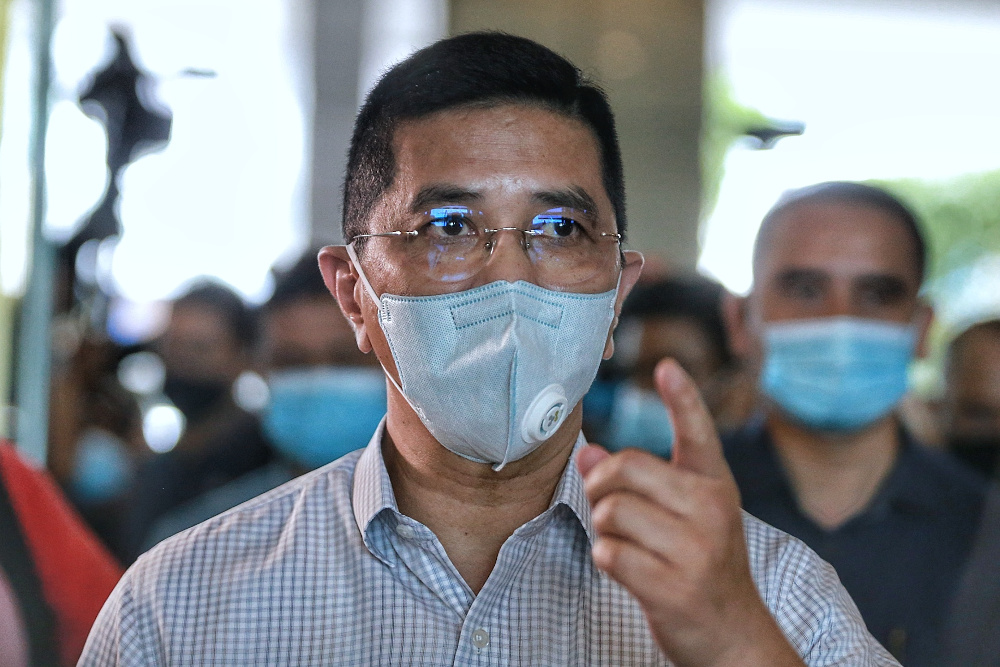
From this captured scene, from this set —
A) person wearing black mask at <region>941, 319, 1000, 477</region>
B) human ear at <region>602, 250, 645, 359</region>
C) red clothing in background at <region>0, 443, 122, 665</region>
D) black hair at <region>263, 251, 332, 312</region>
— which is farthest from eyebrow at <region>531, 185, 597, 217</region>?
person wearing black mask at <region>941, 319, 1000, 477</region>

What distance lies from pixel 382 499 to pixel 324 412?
82 centimetres

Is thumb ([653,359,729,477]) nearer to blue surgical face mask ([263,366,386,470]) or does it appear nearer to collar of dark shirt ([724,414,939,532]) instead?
collar of dark shirt ([724,414,939,532])

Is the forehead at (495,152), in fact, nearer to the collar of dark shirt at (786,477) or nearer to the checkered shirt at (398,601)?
the checkered shirt at (398,601)

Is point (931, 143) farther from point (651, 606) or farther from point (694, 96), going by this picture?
point (651, 606)

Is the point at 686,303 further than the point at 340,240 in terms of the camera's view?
Yes

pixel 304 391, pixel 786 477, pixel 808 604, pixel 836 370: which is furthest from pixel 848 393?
pixel 304 391

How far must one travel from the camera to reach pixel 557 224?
144 cm

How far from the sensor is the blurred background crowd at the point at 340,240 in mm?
1946

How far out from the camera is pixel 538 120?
148cm

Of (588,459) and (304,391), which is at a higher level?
(588,459)

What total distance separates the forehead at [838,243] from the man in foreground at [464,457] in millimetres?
652

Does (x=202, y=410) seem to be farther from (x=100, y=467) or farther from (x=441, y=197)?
(x=441, y=197)

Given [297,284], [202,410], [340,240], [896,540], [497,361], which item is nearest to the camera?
[497,361]

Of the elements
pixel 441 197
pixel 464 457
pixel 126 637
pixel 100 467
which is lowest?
pixel 100 467
